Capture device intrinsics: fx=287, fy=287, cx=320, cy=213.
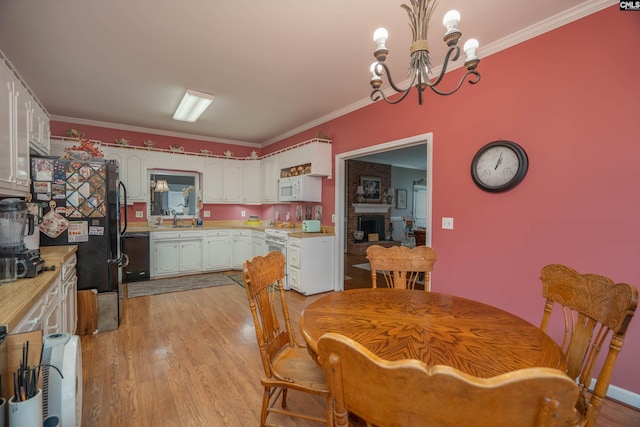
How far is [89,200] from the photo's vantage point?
9.14 feet

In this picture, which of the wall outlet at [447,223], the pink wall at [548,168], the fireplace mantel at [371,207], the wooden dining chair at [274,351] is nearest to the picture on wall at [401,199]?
the fireplace mantel at [371,207]

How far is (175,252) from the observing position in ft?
16.8

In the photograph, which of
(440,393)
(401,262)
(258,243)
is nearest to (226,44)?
(401,262)

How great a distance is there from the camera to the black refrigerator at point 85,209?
263 centimetres

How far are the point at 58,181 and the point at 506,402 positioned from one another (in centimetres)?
355

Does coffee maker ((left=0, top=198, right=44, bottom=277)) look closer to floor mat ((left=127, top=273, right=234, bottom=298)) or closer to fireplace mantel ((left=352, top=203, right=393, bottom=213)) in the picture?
floor mat ((left=127, top=273, right=234, bottom=298))

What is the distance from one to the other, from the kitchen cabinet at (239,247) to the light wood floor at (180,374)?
2.13 metres

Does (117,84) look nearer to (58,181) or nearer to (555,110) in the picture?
(58,181)

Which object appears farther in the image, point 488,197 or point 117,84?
point 117,84

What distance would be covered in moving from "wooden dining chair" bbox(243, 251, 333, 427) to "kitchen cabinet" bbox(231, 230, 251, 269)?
410 centimetres

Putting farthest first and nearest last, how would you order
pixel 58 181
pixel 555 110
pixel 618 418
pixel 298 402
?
pixel 58 181, pixel 555 110, pixel 298 402, pixel 618 418

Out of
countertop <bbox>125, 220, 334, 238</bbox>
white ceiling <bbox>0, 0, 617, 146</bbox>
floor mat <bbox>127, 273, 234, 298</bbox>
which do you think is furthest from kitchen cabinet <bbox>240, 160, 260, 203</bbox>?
white ceiling <bbox>0, 0, 617, 146</bbox>

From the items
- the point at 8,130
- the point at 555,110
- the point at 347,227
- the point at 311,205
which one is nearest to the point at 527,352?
the point at 555,110

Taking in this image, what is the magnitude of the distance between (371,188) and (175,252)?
17.3 ft
